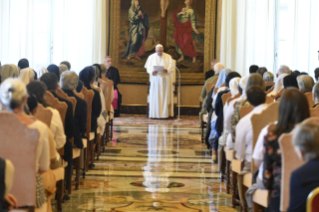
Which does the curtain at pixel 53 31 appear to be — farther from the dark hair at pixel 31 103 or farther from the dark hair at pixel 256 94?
the dark hair at pixel 256 94

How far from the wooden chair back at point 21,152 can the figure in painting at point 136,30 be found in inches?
529

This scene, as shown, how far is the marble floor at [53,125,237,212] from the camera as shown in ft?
18.6

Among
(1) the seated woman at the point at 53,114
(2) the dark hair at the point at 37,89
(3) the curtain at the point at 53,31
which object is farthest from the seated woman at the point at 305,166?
(3) the curtain at the point at 53,31

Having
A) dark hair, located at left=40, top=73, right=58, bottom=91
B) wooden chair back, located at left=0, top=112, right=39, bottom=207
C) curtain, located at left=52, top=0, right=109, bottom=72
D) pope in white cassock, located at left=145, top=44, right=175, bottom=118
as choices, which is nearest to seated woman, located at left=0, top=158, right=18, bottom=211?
wooden chair back, located at left=0, top=112, right=39, bottom=207

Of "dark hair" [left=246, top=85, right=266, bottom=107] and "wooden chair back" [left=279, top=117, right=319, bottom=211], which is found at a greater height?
"dark hair" [left=246, top=85, right=266, bottom=107]

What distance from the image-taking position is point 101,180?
22.7 feet

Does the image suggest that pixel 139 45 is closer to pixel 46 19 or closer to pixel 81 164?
pixel 46 19

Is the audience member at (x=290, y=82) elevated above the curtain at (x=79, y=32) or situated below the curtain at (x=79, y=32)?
below

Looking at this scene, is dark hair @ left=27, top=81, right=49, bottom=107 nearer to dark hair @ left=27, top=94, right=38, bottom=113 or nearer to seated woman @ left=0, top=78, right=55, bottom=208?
dark hair @ left=27, top=94, right=38, bottom=113

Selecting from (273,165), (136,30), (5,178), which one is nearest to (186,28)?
(136,30)

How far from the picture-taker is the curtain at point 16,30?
11.4 meters

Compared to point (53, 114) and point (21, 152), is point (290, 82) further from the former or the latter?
point (21, 152)

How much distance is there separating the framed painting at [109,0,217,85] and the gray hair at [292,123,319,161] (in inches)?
551

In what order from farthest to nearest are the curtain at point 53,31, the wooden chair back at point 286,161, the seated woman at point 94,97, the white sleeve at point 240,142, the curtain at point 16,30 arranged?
the curtain at point 53,31
the curtain at point 16,30
the seated woman at point 94,97
the white sleeve at point 240,142
the wooden chair back at point 286,161
